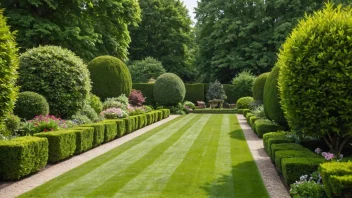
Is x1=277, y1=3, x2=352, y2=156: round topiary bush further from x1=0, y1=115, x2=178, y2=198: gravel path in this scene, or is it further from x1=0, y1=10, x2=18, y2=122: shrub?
x1=0, y1=10, x2=18, y2=122: shrub

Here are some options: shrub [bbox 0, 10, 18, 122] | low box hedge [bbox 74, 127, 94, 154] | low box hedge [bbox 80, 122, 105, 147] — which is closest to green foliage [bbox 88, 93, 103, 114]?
low box hedge [bbox 80, 122, 105, 147]

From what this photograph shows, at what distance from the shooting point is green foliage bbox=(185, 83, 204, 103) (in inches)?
1447

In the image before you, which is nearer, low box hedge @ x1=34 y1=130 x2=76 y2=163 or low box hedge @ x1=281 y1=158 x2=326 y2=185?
low box hedge @ x1=281 y1=158 x2=326 y2=185

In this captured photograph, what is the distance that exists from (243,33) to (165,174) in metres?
33.7

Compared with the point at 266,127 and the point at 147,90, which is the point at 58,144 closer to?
the point at 266,127

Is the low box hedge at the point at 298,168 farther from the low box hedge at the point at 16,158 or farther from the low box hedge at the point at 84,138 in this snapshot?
the low box hedge at the point at 84,138

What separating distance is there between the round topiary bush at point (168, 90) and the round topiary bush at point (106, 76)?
8.11m

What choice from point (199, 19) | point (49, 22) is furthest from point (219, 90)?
point (49, 22)

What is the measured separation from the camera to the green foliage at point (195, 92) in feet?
121

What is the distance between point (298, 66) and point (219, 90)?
28223 mm

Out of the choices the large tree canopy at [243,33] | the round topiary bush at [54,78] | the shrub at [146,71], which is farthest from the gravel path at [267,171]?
the large tree canopy at [243,33]

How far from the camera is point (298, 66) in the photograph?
24.5ft

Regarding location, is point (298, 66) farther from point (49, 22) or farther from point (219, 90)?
point (219, 90)

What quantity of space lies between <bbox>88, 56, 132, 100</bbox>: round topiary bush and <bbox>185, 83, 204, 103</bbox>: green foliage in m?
16.1
